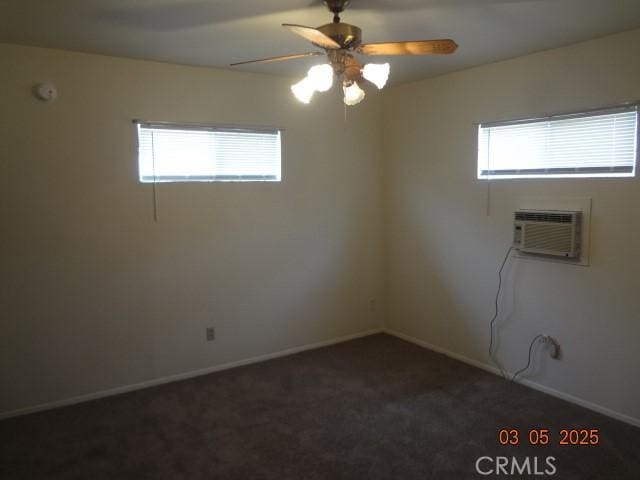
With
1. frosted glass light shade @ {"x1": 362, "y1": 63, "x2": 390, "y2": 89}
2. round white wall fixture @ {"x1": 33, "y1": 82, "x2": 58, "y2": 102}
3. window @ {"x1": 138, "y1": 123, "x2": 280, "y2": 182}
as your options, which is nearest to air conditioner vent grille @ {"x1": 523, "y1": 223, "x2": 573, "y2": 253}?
frosted glass light shade @ {"x1": 362, "y1": 63, "x2": 390, "y2": 89}

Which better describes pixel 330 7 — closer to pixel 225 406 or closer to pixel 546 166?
pixel 546 166

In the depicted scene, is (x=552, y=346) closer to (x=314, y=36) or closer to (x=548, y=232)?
(x=548, y=232)

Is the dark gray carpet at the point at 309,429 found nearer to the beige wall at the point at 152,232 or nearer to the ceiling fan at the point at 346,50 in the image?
the beige wall at the point at 152,232

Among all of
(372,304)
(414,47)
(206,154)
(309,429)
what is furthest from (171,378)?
(414,47)

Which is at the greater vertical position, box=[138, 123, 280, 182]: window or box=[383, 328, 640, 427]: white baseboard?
box=[138, 123, 280, 182]: window

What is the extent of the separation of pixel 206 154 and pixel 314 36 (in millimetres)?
1917

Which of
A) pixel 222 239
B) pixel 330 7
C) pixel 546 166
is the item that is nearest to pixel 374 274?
pixel 222 239

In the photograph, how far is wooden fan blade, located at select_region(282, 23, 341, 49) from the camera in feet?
6.36

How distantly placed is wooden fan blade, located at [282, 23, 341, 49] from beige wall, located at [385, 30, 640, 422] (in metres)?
1.87

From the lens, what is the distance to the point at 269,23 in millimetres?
2672

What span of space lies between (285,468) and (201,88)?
2756mm

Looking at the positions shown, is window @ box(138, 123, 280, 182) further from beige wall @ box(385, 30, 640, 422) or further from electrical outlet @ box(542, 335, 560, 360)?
electrical outlet @ box(542, 335, 560, 360)
